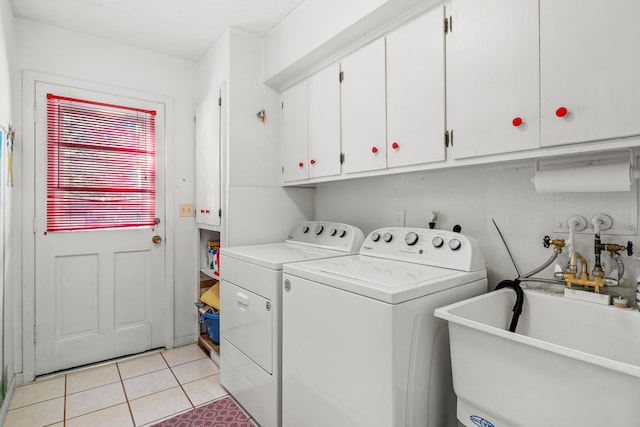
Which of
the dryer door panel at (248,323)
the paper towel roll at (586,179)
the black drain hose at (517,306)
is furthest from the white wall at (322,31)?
the dryer door panel at (248,323)

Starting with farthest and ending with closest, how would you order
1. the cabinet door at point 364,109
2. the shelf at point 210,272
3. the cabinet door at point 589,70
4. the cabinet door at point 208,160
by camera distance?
the shelf at point 210,272 < the cabinet door at point 208,160 < the cabinet door at point 364,109 < the cabinet door at point 589,70

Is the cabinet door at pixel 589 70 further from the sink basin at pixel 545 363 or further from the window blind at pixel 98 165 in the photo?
the window blind at pixel 98 165

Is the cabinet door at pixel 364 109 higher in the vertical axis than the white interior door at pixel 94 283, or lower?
higher

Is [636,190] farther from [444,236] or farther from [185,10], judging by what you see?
[185,10]

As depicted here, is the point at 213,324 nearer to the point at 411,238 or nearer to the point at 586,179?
the point at 411,238

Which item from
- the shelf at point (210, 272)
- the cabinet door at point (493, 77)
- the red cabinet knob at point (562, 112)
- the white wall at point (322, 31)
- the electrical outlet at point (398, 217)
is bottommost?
the shelf at point (210, 272)

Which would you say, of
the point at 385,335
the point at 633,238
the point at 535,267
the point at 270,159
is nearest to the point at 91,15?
the point at 270,159

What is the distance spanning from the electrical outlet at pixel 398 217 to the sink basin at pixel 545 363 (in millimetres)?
748

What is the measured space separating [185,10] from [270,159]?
113 cm

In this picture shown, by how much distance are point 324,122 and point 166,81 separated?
64.0 inches

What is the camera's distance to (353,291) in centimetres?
124

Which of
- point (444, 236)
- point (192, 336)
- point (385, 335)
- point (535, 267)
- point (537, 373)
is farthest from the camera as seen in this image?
point (192, 336)

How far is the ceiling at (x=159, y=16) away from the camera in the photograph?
2.14 meters

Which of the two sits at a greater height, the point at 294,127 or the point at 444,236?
the point at 294,127
